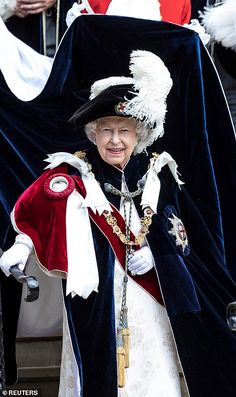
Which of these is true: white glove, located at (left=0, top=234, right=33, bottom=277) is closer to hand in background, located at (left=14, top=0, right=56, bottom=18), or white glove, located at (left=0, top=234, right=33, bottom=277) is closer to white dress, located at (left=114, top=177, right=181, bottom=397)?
white dress, located at (left=114, top=177, right=181, bottom=397)

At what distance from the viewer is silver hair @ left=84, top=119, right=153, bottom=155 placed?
4.16 m

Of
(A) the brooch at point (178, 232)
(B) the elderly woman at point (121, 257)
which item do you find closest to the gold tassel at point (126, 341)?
(B) the elderly woman at point (121, 257)

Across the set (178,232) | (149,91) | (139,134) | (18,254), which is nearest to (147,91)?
(149,91)

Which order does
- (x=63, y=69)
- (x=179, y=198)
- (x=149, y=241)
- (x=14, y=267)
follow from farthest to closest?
(x=63, y=69), (x=179, y=198), (x=149, y=241), (x=14, y=267)

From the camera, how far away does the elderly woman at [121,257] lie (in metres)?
3.94

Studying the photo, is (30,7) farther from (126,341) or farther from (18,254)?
(126,341)

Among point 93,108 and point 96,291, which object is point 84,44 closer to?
point 93,108

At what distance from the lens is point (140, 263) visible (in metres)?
4.00

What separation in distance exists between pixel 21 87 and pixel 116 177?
33.1 inches

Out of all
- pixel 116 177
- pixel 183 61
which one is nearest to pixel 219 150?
pixel 183 61

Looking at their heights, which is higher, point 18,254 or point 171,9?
point 171,9

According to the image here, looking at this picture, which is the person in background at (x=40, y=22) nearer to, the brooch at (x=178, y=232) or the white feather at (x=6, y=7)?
the white feather at (x=6, y=7)

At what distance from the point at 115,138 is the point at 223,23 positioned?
118cm

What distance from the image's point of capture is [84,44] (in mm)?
4695
